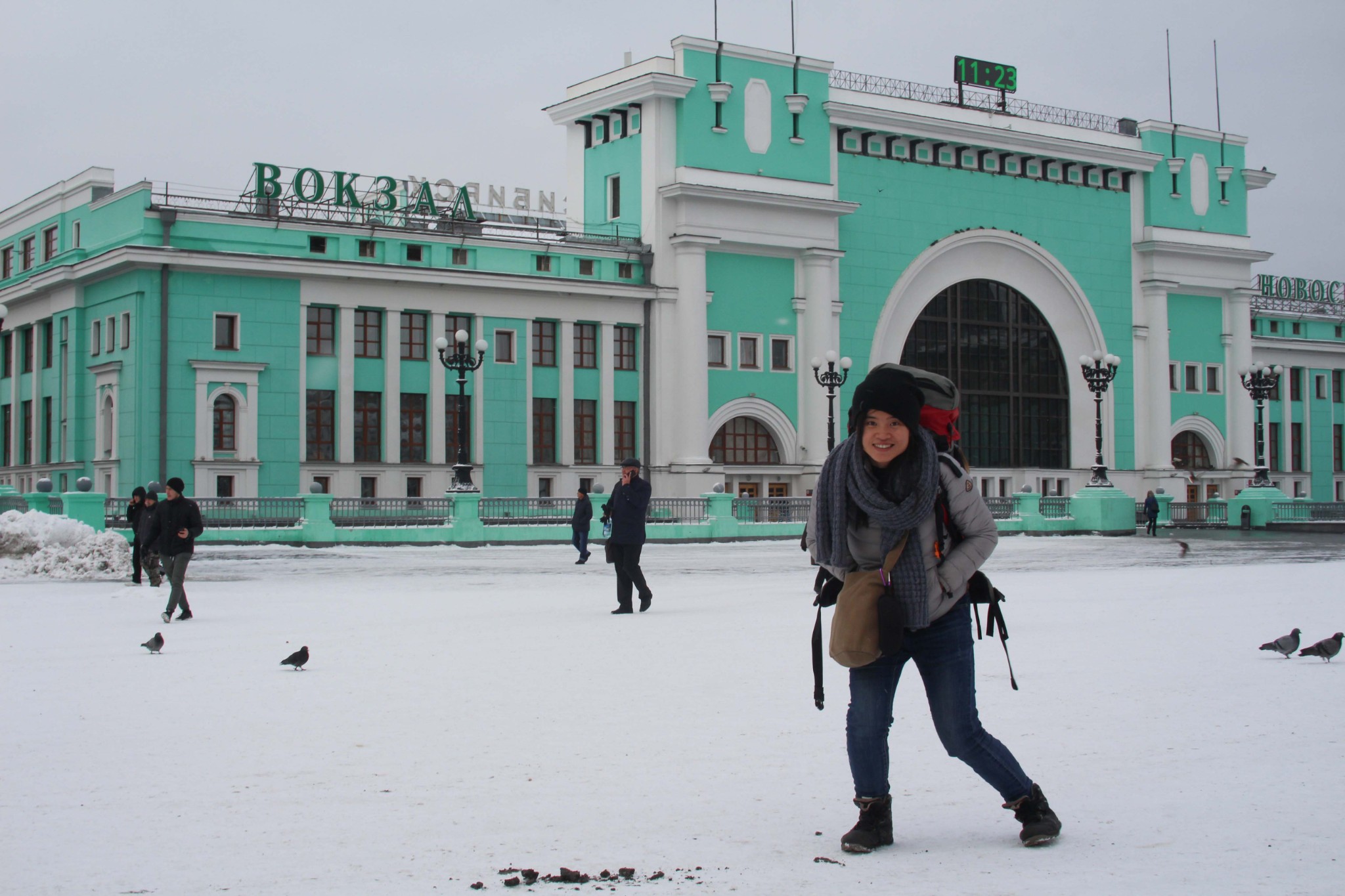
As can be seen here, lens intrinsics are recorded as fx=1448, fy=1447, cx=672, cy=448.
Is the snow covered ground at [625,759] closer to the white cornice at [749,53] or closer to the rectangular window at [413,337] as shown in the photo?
the rectangular window at [413,337]

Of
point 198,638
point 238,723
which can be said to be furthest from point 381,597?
point 238,723

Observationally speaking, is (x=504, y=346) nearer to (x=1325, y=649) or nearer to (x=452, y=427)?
(x=452, y=427)

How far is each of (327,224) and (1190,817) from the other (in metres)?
42.6

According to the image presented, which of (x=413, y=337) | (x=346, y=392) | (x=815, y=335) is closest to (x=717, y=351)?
(x=815, y=335)

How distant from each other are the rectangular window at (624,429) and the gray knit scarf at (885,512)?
45.1m

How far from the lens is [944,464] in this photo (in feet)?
18.0

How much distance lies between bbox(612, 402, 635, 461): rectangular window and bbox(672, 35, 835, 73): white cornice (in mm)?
12743

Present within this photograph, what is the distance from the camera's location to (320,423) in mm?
45625

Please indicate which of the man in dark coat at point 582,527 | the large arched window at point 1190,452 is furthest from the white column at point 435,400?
the large arched window at point 1190,452

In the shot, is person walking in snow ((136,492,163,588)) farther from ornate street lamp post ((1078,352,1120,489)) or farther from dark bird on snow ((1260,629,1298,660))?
ornate street lamp post ((1078,352,1120,489))

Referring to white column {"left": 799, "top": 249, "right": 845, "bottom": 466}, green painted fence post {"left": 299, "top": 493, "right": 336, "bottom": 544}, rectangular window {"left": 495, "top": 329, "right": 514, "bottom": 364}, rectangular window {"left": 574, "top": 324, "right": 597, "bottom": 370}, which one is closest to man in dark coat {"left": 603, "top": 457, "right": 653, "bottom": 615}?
green painted fence post {"left": 299, "top": 493, "right": 336, "bottom": 544}

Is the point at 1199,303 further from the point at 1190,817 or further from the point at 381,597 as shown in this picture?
the point at 1190,817

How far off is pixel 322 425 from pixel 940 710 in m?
42.0

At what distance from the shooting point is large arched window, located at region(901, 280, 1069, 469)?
58.0 metres
